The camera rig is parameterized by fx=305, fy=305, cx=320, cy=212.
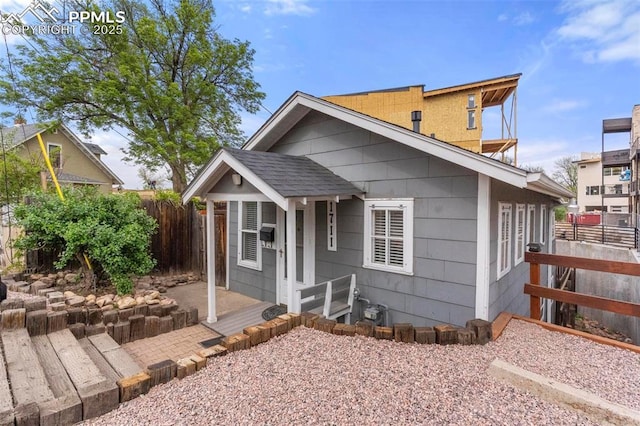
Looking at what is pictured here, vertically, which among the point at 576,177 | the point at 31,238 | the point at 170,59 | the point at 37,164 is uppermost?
the point at 170,59

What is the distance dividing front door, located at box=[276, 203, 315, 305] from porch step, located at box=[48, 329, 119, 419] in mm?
3240

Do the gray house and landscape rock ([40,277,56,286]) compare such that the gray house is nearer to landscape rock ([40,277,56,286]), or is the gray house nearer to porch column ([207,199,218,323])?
porch column ([207,199,218,323])

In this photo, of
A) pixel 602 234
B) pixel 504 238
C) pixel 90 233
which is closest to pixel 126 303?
pixel 90 233

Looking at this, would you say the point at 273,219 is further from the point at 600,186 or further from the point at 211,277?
the point at 600,186

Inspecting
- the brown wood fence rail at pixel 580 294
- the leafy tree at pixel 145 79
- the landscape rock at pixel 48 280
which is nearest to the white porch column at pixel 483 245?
the brown wood fence rail at pixel 580 294

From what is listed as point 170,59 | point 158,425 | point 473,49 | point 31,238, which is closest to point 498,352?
point 158,425

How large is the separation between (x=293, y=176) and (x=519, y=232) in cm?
446

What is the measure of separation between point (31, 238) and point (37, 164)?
5920 mm

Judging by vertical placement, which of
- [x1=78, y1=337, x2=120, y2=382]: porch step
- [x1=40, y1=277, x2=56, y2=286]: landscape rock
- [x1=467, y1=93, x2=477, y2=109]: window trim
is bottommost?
[x1=78, y1=337, x2=120, y2=382]: porch step

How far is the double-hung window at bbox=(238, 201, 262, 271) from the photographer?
260 inches

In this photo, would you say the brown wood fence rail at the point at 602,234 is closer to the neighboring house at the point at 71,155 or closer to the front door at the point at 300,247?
the front door at the point at 300,247

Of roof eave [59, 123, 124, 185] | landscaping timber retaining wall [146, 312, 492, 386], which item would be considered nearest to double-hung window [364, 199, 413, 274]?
landscaping timber retaining wall [146, 312, 492, 386]

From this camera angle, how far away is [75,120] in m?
15.1

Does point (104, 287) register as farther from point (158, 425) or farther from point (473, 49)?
point (473, 49)
